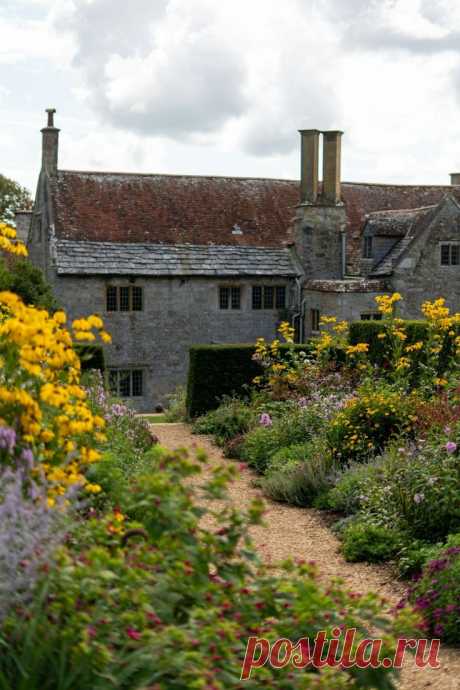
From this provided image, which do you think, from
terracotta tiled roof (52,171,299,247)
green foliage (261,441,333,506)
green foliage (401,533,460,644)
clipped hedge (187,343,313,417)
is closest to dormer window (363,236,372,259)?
terracotta tiled roof (52,171,299,247)

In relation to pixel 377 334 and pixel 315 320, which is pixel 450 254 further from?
pixel 377 334

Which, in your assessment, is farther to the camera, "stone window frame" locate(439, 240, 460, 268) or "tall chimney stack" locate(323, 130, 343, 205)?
"tall chimney stack" locate(323, 130, 343, 205)

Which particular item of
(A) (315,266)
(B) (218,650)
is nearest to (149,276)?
(A) (315,266)

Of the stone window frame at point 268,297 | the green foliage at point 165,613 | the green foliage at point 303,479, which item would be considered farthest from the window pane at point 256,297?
the green foliage at point 165,613

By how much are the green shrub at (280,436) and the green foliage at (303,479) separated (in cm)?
110

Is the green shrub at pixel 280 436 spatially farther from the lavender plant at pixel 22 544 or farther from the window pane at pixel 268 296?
the window pane at pixel 268 296

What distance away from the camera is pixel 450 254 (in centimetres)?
2814

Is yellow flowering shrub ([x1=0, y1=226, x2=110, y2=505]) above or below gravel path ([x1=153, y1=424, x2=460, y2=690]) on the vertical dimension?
above

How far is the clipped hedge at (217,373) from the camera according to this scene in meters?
18.6

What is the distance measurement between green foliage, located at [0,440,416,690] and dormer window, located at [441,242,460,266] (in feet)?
80.7

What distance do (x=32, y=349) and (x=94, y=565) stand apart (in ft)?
5.74

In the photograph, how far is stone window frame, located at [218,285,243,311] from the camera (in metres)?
28.8

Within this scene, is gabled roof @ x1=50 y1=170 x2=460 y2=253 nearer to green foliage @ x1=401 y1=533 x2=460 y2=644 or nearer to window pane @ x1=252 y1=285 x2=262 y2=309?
window pane @ x1=252 y1=285 x2=262 y2=309

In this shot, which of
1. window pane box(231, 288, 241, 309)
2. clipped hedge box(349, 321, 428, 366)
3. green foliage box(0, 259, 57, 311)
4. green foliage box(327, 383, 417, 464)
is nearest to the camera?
green foliage box(327, 383, 417, 464)
